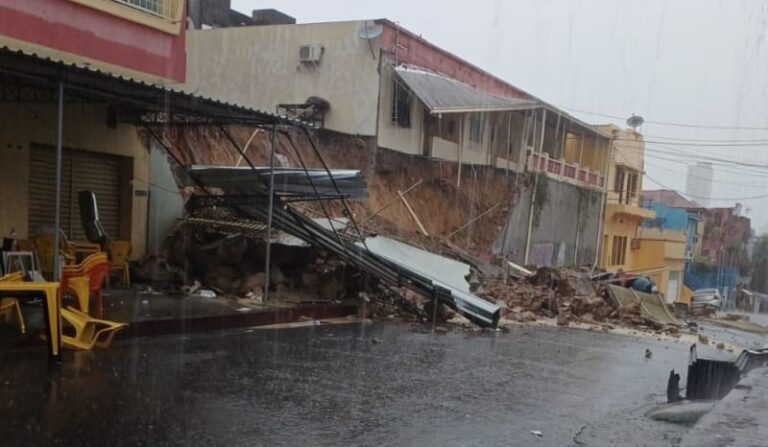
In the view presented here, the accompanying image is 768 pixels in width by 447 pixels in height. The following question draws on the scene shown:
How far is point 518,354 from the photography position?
10.1 metres

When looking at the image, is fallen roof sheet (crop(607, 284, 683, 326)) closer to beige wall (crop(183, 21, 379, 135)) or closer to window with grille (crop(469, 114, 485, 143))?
beige wall (crop(183, 21, 379, 135))

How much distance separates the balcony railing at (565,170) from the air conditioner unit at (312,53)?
376 inches

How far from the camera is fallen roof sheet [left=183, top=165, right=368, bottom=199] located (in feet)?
42.0

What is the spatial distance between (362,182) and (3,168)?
19.5 ft

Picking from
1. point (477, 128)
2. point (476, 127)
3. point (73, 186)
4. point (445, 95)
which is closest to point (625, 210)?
point (477, 128)

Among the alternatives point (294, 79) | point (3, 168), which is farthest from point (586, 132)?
point (3, 168)

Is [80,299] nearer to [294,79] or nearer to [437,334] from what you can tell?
[437,334]

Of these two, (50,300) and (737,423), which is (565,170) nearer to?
(50,300)

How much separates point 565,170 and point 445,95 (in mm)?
10543

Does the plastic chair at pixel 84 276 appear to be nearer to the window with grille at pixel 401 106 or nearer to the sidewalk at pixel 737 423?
the sidewalk at pixel 737 423

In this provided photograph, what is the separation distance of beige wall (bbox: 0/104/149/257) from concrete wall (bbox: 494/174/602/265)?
14.7 meters

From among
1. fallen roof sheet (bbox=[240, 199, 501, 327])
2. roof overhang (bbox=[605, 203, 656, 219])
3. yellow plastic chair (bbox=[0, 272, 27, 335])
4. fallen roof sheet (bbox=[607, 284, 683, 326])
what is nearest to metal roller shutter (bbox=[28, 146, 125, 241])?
fallen roof sheet (bbox=[240, 199, 501, 327])

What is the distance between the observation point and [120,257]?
1219 cm

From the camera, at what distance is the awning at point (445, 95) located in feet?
68.8
